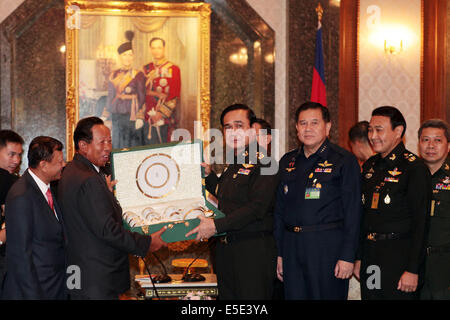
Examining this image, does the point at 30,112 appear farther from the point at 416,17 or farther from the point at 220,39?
the point at 416,17

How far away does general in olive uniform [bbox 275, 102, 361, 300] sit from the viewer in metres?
3.28

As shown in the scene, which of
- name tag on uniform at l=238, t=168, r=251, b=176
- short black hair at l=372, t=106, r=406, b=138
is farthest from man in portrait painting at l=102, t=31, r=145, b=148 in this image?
short black hair at l=372, t=106, r=406, b=138

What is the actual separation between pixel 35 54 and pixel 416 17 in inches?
200

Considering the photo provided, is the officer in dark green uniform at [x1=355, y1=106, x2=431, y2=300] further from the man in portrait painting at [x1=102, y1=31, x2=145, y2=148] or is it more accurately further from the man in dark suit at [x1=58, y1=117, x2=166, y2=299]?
the man in portrait painting at [x1=102, y1=31, x2=145, y2=148]

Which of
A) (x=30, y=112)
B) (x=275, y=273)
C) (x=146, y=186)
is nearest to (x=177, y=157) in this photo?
(x=146, y=186)

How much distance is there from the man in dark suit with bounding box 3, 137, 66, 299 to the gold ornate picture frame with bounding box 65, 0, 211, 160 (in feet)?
10.4

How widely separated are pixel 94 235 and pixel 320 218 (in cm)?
144

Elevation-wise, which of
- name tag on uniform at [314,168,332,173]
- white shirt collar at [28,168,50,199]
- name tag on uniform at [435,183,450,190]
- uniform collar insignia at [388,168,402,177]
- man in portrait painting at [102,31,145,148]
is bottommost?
name tag on uniform at [435,183,450,190]

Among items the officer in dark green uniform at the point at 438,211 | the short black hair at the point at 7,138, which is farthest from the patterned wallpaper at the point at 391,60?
the short black hair at the point at 7,138

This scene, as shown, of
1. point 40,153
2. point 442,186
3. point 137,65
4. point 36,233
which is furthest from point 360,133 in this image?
point 36,233

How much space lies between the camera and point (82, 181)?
A: 10.3 feet

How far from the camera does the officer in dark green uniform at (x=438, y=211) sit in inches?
135

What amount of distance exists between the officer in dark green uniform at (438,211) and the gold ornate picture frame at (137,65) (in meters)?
3.29

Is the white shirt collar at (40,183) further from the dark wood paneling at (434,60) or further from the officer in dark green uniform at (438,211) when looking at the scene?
the dark wood paneling at (434,60)
